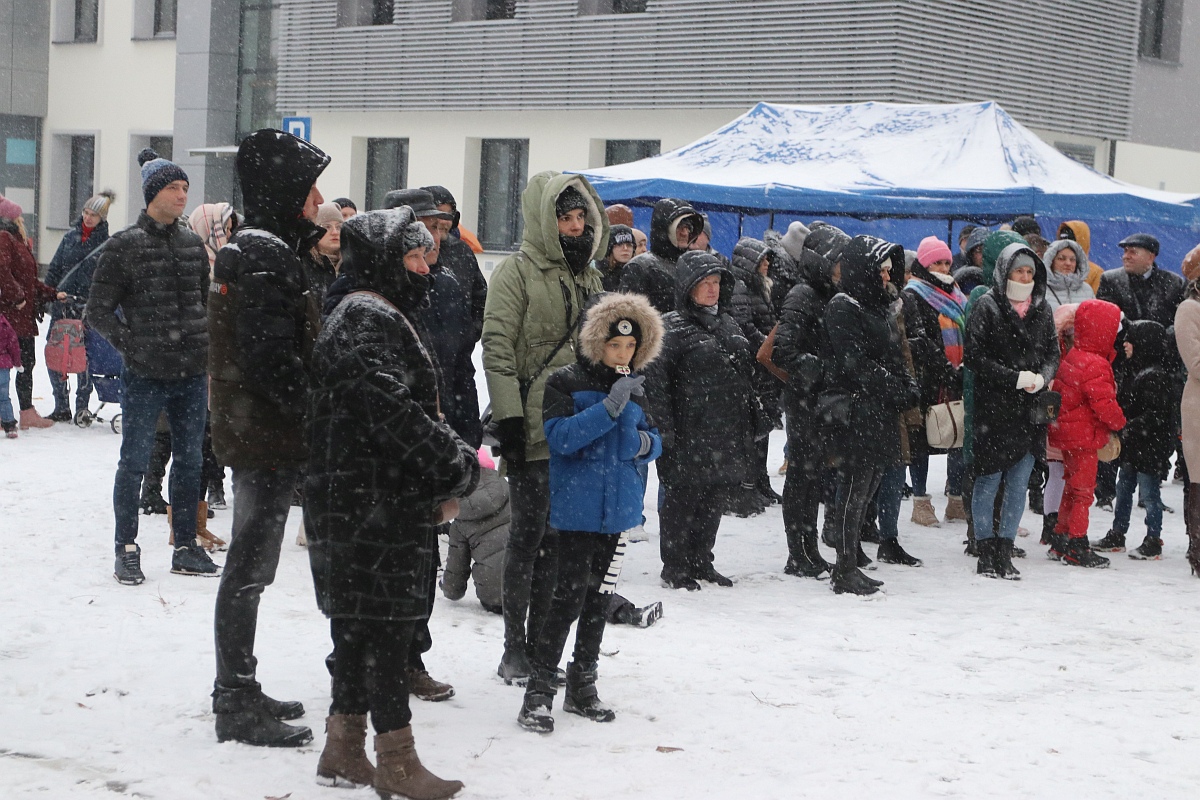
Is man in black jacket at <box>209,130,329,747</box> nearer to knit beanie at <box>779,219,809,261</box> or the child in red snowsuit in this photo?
the child in red snowsuit

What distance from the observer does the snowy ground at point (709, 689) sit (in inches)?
183

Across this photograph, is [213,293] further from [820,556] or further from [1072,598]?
[1072,598]

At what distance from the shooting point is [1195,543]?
8.37 metres

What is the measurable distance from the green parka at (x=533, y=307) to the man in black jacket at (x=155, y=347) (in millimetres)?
2063

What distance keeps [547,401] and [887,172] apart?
28.3 ft

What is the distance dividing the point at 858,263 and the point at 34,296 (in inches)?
297

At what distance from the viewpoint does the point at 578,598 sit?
16.8 feet

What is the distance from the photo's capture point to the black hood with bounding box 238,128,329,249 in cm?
467

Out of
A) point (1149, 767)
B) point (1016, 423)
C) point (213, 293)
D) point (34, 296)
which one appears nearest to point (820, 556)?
point (1016, 423)

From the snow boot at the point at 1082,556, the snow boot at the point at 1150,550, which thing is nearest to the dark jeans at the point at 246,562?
the snow boot at the point at 1082,556

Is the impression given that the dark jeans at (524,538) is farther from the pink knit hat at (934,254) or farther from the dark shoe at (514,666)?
the pink knit hat at (934,254)

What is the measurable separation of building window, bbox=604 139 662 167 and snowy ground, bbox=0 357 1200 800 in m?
15.2

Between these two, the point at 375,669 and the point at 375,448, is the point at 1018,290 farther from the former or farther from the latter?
the point at 375,669

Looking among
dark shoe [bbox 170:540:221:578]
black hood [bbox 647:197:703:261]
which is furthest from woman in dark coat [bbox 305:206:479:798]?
black hood [bbox 647:197:703:261]
